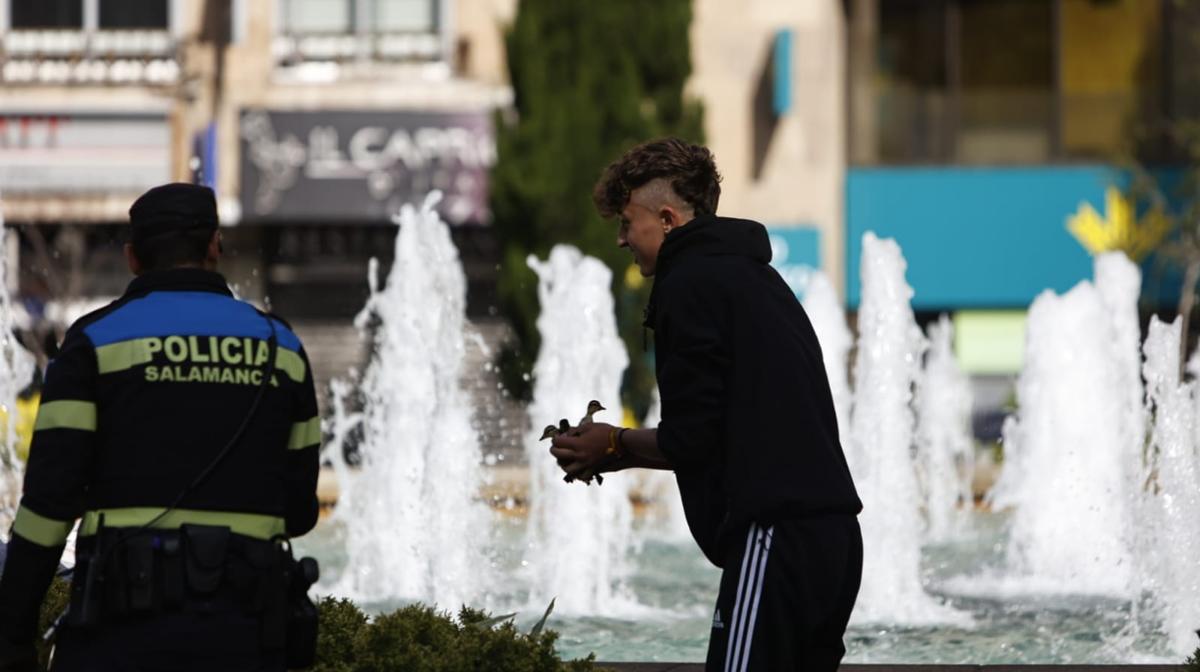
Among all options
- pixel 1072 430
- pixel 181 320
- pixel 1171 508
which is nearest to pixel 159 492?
pixel 181 320

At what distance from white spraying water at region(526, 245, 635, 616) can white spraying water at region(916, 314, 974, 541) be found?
2077 mm

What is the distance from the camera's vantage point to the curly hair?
Answer: 14.0 feet

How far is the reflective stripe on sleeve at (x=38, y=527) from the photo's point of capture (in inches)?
150

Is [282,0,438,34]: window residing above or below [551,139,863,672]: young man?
above

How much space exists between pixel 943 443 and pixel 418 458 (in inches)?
297

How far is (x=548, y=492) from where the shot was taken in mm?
11891

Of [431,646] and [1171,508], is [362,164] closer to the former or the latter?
[1171,508]

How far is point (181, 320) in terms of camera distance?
3908mm

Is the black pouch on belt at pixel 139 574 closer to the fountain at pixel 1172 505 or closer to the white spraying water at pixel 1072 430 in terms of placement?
the fountain at pixel 1172 505

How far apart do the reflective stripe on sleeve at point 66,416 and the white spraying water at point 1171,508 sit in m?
5.86

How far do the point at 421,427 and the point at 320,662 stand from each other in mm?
6503

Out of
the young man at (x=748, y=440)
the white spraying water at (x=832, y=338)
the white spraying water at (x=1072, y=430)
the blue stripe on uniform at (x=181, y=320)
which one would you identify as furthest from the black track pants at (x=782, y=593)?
the white spraying water at (x=832, y=338)

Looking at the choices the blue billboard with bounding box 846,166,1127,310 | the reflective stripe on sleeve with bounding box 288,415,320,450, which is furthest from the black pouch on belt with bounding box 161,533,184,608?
the blue billboard with bounding box 846,166,1127,310

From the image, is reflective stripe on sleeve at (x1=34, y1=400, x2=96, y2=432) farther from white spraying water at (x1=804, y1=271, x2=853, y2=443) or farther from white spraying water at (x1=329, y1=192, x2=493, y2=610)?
white spraying water at (x1=804, y1=271, x2=853, y2=443)
